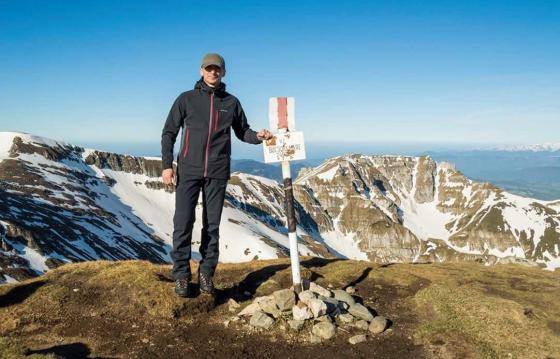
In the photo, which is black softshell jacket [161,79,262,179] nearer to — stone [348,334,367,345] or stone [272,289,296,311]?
stone [272,289,296,311]

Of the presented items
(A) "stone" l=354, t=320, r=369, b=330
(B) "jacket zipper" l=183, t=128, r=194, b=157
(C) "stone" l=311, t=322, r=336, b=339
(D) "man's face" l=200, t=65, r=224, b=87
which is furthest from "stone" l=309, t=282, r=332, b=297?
(D) "man's face" l=200, t=65, r=224, b=87

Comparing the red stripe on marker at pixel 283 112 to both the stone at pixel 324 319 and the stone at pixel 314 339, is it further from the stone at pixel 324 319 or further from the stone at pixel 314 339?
the stone at pixel 314 339

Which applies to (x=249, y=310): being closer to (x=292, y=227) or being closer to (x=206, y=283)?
(x=206, y=283)

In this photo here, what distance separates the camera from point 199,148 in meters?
11.8

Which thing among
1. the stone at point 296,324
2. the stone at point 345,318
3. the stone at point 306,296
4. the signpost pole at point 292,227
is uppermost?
the signpost pole at point 292,227

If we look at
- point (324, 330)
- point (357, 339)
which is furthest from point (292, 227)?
point (357, 339)

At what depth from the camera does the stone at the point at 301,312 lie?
11.6 m

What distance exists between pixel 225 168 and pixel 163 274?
18.9 feet

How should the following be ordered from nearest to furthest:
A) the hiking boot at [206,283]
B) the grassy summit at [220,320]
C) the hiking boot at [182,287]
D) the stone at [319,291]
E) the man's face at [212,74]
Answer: the grassy summit at [220,320]
the man's face at [212,74]
the hiking boot at [182,287]
the hiking boot at [206,283]
the stone at [319,291]

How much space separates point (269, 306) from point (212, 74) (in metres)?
6.94

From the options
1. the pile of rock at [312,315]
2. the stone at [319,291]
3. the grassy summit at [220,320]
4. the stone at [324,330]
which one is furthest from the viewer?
the stone at [319,291]

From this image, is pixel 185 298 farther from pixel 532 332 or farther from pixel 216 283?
pixel 532 332

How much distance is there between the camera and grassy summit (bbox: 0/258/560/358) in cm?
1045

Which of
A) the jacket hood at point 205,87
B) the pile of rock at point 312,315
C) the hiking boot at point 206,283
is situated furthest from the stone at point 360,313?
the jacket hood at point 205,87
